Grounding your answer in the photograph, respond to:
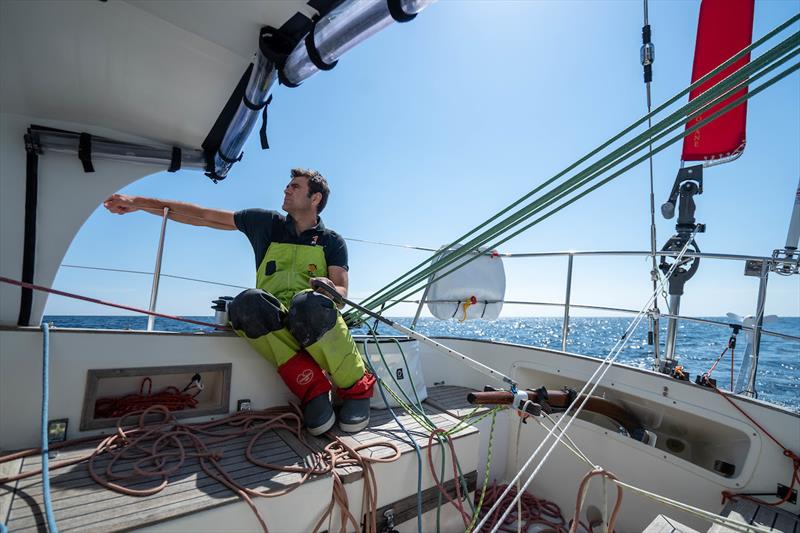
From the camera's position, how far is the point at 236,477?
1387 millimetres

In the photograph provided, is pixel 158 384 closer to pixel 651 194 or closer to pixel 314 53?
pixel 314 53

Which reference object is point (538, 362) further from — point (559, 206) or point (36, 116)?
point (36, 116)

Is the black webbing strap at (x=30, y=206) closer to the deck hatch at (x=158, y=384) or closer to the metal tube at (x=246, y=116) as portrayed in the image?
the deck hatch at (x=158, y=384)

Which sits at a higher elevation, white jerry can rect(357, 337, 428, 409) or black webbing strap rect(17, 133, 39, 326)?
black webbing strap rect(17, 133, 39, 326)

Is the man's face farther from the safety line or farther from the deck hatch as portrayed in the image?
the safety line

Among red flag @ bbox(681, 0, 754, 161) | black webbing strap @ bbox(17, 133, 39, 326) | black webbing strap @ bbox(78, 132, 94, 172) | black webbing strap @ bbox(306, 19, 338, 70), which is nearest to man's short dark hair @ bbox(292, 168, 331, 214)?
black webbing strap @ bbox(306, 19, 338, 70)

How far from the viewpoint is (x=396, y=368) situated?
240 cm

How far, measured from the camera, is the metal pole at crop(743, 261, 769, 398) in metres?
1.86

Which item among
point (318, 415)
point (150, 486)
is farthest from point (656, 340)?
point (150, 486)

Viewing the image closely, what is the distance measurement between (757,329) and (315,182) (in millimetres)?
2480

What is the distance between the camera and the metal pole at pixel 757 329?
1863 mm

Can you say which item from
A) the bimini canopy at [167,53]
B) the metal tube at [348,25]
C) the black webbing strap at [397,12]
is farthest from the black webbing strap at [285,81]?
the black webbing strap at [397,12]

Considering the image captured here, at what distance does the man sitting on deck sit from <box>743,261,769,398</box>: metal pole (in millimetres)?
1912

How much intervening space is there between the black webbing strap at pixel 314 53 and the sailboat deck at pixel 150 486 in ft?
5.10
